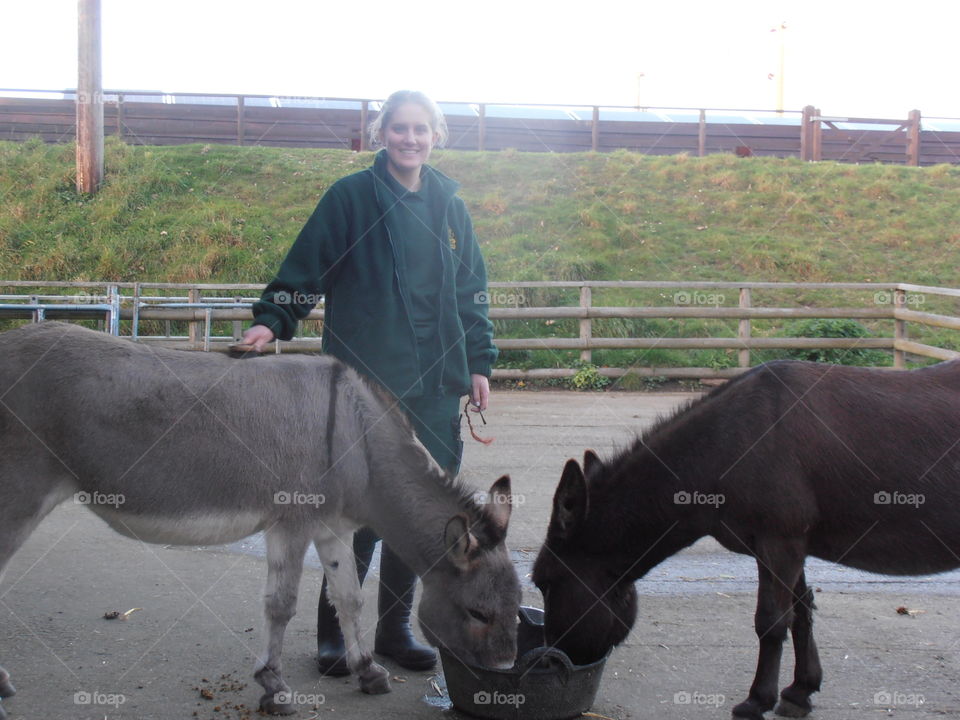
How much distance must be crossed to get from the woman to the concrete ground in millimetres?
432

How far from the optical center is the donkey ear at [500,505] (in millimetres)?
3656

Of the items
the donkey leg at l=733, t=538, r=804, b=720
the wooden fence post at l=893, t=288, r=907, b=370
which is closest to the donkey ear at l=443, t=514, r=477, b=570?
the donkey leg at l=733, t=538, r=804, b=720

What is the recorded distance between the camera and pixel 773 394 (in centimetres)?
372

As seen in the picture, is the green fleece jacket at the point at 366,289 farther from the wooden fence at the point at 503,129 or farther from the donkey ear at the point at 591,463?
the wooden fence at the point at 503,129

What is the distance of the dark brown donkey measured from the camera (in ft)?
11.6

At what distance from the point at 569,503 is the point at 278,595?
4.16 feet

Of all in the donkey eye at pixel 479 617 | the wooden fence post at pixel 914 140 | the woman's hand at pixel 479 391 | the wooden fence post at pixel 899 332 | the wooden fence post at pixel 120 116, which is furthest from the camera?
the wooden fence post at pixel 914 140

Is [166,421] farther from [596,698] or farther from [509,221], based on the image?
[509,221]

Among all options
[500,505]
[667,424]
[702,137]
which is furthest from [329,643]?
[702,137]

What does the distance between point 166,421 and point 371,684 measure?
144 centimetres

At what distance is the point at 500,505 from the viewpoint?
3.70 metres

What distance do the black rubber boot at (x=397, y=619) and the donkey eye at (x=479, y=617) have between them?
724 mm

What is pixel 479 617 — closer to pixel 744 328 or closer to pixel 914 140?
pixel 744 328

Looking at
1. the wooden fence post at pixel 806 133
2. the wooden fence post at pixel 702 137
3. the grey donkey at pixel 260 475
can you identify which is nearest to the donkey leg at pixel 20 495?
the grey donkey at pixel 260 475
